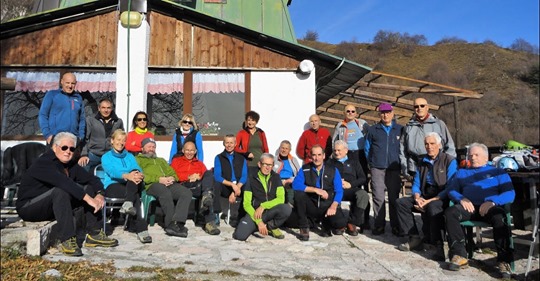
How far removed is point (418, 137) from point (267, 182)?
6.25 feet

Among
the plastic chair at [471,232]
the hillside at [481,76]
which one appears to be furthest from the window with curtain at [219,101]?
the hillside at [481,76]

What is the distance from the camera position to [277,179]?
16.0ft

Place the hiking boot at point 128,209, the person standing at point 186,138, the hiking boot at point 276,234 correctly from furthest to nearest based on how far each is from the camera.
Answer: the person standing at point 186,138 → the hiking boot at point 276,234 → the hiking boot at point 128,209

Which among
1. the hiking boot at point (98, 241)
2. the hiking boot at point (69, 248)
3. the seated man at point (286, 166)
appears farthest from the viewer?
the seated man at point (286, 166)

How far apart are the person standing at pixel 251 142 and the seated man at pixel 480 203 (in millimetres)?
2763

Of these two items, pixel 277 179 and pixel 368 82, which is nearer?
pixel 277 179

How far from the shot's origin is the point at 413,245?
4305 millimetres

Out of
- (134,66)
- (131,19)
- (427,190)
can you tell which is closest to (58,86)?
(134,66)

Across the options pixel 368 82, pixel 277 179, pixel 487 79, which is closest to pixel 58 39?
pixel 277 179

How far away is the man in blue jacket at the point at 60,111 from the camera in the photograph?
15.1 ft

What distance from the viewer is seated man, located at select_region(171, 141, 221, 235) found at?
4.76 metres

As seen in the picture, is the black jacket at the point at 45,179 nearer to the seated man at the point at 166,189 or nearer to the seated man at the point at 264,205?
the seated man at the point at 166,189

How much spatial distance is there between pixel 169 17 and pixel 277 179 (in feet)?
13.3

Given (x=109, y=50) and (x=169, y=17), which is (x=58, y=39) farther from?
(x=169, y=17)
